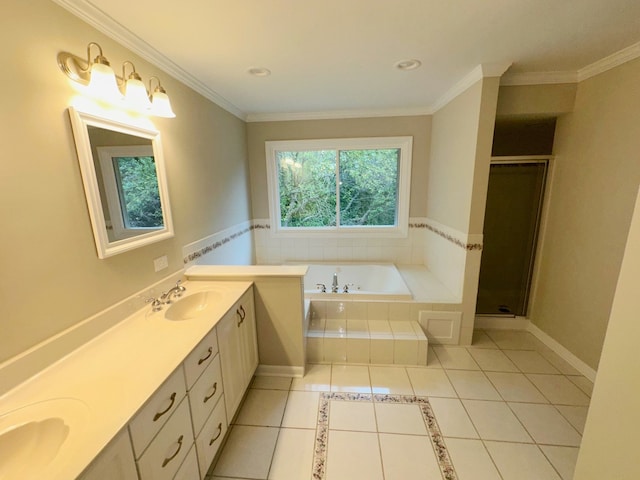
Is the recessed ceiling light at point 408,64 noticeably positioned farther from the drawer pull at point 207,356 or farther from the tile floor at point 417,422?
the tile floor at point 417,422

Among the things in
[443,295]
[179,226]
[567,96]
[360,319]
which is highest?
[567,96]

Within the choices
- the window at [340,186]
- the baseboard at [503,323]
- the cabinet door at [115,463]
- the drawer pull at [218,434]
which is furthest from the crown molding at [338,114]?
the cabinet door at [115,463]

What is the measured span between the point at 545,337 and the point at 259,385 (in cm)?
272

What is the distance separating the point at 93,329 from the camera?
1.27 meters

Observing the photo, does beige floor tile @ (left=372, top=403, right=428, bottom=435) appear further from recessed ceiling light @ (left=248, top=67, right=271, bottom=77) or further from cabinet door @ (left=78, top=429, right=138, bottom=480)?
recessed ceiling light @ (left=248, top=67, right=271, bottom=77)

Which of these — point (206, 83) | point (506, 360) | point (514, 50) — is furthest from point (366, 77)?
point (506, 360)

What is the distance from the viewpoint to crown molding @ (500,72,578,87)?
2174 millimetres

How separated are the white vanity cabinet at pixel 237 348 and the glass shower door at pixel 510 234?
2.47m

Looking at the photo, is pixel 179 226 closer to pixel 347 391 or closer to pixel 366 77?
pixel 347 391

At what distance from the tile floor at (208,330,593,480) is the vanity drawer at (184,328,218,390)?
68 centimetres

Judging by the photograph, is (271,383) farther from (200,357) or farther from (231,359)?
(200,357)

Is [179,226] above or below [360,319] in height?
above

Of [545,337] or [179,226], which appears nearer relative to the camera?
[179,226]

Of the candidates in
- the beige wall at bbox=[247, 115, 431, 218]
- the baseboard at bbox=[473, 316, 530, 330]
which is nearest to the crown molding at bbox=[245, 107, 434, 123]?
the beige wall at bbox=[247, 115, 431, 218]
